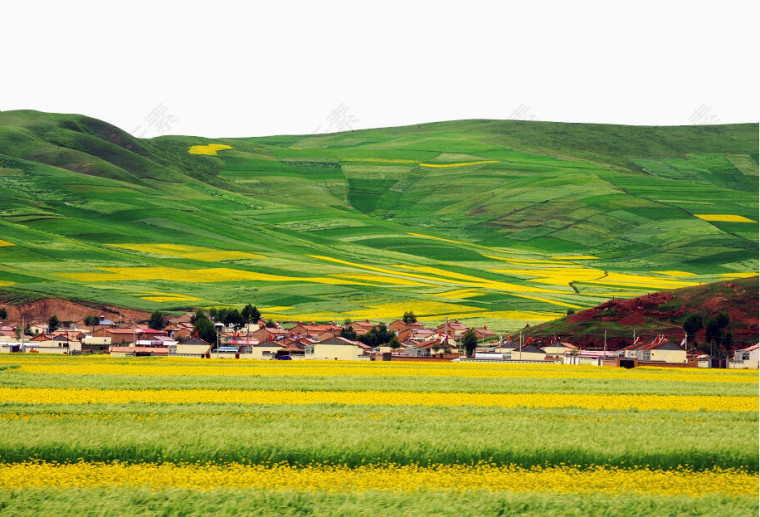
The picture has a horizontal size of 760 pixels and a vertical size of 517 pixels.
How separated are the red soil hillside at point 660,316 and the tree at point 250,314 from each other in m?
37.4

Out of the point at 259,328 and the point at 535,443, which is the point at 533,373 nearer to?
the point at 535,443

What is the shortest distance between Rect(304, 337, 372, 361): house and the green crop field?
53707 mm

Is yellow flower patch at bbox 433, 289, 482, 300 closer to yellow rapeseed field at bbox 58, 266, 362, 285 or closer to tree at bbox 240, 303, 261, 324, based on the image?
yellow rapeseed field at bbox 58, 266, 362, 285

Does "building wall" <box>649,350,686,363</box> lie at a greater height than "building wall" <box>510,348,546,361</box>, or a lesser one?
greater

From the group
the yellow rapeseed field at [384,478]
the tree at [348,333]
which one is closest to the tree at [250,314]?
the tree at [348,333]

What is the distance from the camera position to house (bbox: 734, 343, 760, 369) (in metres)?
92.9

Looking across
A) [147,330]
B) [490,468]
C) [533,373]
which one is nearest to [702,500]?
[490,468]

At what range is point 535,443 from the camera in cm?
2931

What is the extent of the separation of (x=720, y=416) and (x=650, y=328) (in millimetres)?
75836

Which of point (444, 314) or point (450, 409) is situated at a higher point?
point (444, 314)

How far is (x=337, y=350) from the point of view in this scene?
10056 cm

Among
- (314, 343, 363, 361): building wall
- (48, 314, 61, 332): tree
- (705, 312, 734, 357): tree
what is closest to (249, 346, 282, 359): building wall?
(314, 343, 363, 361): building wall

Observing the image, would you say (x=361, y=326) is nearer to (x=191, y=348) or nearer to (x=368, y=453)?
(x=191, y=348)

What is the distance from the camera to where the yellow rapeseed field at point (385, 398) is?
41.4m
